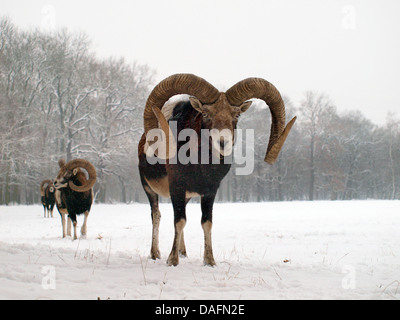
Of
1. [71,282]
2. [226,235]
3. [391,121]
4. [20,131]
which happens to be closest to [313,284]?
[71,282]

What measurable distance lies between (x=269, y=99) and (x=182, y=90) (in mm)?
1627

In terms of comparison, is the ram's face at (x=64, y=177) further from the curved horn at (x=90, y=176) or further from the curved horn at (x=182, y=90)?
the curved horn at (x=182, y=90)

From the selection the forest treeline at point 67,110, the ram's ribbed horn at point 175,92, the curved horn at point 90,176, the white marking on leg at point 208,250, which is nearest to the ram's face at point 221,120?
the ram's ribbed horn at point 175,92

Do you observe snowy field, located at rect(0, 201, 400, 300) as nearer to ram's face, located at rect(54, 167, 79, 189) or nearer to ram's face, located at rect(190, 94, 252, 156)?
ram's face, located at rect(190, 94, 252, 156)

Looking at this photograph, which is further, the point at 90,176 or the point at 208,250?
the point at 90,176

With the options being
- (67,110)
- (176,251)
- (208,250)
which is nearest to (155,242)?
(176,251)

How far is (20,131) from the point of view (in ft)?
105

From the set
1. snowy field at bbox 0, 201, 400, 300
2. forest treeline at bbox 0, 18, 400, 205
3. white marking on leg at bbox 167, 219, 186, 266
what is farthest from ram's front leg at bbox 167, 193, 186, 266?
forest treeline at bbox 0, 18, 400, 205

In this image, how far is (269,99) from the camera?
21.9ft

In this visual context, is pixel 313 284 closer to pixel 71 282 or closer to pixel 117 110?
pixel 71 282

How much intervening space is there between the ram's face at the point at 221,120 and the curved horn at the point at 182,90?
0.41 feet

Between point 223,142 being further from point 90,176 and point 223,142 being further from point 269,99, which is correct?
point 90,176

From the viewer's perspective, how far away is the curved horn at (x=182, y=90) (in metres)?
6.05
